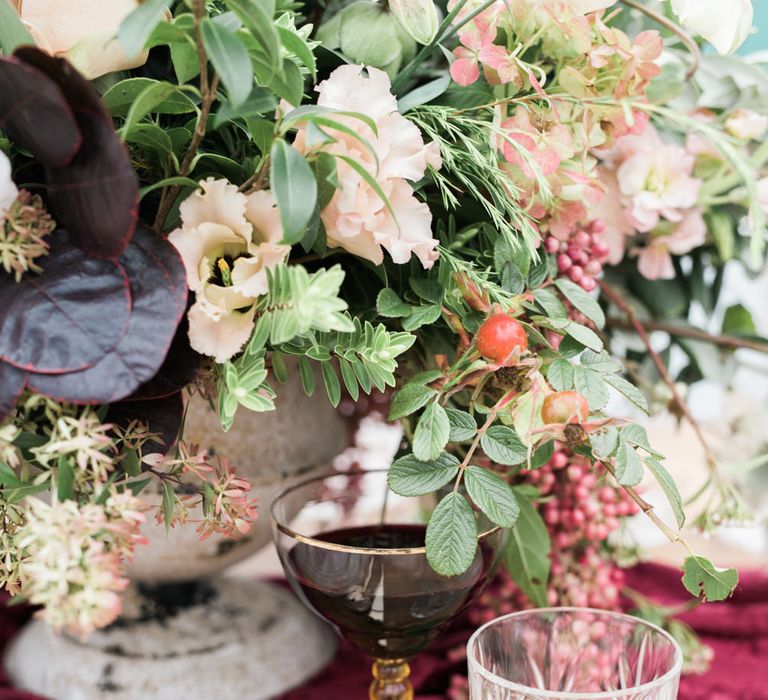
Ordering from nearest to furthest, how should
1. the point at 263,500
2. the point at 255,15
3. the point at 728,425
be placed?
1. the point at 255,15
2. the point at 263,500
3. the point at 728,425

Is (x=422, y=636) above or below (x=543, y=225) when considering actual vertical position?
below

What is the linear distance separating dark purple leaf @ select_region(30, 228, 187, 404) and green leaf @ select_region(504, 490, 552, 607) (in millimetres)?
274

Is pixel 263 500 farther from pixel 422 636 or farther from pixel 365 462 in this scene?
pixel 365 462

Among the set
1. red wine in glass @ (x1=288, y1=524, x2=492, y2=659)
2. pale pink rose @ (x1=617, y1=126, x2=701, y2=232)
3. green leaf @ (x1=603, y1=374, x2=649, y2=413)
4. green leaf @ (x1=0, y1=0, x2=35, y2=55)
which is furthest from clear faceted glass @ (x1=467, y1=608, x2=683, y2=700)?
green leaf @ (x1=0, y1=0, x2=35, y2=55)

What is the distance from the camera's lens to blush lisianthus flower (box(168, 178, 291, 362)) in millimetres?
347

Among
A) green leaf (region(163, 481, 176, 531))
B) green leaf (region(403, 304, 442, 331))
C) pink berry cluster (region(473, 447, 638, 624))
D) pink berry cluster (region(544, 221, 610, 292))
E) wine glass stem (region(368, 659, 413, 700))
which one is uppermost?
Answer: pink berry cluster (region(544, 221, 610, 292))

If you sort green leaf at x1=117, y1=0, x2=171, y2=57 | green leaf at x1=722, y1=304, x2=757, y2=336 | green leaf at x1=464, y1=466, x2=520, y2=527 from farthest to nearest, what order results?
green leaf at x1=722, y1=304, x2=757, y2=336
green leaf at x1=464, y1=466, x2=520, y2=527
green leaf at x1=117, y1=0, x2=171, y2=57

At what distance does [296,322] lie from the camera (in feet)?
1.06

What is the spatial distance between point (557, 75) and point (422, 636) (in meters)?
0.31

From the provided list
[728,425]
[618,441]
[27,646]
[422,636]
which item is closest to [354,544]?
[422,636]

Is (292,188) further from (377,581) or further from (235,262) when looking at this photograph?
(377,581)

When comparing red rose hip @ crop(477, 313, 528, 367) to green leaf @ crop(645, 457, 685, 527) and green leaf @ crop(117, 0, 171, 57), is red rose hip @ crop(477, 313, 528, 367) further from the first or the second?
green leaf @ crop(117, 0, 171, 57)

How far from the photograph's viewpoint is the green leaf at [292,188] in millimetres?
312

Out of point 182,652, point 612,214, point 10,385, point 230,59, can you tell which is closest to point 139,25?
point 230,59
